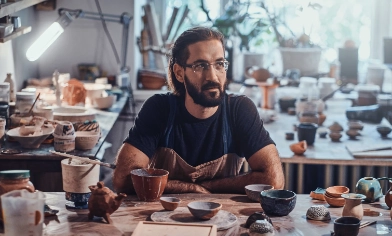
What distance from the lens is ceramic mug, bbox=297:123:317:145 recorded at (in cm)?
495

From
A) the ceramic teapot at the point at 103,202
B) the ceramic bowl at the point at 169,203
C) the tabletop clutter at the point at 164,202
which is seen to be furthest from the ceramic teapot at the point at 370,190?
the ceramic teapot at the point at 103,202

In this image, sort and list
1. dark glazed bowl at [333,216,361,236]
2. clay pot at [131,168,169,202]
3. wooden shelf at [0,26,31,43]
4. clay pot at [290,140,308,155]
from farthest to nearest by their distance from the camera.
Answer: clay pot at [290,140,308,155]
wooden shelf at [0,26,31,43]
clay pot at [131,168,169,202]
dark glazed bowl at [333,216,361,236]

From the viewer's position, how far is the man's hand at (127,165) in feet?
10.9

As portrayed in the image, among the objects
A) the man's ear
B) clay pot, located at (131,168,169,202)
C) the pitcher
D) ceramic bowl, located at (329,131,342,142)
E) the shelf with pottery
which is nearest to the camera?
the pitcher

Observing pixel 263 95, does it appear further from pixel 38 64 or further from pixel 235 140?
pixel 235 140

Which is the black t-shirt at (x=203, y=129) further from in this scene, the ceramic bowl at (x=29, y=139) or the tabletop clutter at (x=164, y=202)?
the ceramic bowl at (x=29, y=139)

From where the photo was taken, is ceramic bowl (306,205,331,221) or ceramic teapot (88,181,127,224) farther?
ceramic bowl (306,205,331,221)

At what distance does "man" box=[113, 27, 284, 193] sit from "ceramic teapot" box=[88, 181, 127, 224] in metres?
0.64

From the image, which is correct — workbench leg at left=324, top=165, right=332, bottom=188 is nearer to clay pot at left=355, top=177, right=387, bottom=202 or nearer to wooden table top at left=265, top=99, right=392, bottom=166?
wooden table top at left=265, top=99, right=392, bottom=166

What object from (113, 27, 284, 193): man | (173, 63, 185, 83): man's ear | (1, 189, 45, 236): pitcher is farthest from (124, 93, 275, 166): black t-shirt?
(1, 189, 45, 236): pitcher

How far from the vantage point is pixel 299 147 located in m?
4.69

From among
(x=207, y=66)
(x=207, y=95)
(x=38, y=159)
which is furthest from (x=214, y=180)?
(x=38, y=159)

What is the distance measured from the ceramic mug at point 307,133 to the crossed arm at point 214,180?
1.46 meters

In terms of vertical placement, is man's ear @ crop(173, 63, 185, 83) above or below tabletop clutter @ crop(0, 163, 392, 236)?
above
